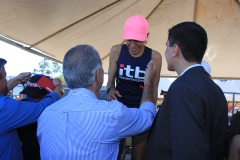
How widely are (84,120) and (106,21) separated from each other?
11.7 feet

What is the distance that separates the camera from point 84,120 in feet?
4.24

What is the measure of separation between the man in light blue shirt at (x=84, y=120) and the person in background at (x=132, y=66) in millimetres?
1053

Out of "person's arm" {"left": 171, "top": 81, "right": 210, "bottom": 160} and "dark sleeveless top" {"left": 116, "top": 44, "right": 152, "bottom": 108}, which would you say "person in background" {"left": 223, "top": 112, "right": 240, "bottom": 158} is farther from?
"dark sleeveless top" {"left": 116, "top": 44, "right": 152, "bottom": 108}

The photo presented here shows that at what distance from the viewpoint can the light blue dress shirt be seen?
1.81 metres

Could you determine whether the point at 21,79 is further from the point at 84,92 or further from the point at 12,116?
the point at 84,92

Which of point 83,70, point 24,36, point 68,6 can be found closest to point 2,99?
point 83,70

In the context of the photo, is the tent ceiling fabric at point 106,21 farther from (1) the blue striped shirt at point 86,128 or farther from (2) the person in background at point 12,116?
(1) the blue striped shirt at point 86,128

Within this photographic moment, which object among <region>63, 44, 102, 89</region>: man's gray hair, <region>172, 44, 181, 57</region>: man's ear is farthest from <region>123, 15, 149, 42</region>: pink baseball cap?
<region>63, 44, 102, 89</region>: man's gray hair

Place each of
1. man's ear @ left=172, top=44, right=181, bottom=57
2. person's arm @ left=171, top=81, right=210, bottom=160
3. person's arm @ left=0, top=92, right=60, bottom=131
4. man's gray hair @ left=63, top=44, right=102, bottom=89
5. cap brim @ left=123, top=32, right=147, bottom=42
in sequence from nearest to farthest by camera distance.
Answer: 1. person's arm @ left=171, top=81, right=210, bottom=160
2. man's gray hair @ left=63, top=44, right=102, bottom=89
3. man's ear @ left=172, top=44, right=181, bottom=57
4. person's arm @ left=0, top=92, right=60, bottom=131
5. cap brim @ left=123, top=32, right=147, bottom=42

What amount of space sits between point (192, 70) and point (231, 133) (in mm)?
588

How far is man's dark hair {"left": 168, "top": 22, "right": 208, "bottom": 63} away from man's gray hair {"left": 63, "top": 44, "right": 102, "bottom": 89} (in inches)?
17.1

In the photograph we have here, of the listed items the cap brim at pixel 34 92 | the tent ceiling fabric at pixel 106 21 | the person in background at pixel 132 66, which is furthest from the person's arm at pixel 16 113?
the tent ceiling fabric at pixel 106 21

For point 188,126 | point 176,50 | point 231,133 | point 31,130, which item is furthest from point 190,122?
point 31,130

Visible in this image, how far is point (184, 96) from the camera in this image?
4.12 feet
